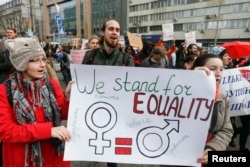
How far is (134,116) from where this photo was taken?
172 centimetres

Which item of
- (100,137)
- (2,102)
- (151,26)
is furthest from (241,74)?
(151,26)

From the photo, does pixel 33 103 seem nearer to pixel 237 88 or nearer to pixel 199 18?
pixel 237 88

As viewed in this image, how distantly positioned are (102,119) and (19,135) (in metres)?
0.51

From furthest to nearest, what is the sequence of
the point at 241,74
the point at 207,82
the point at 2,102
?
the point at 241,74 < the point at 207,82 < the point at 2,102

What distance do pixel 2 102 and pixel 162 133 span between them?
3.32 feet

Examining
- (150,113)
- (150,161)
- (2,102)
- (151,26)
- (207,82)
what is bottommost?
(150,161)

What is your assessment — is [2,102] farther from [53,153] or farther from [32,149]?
[53,153]

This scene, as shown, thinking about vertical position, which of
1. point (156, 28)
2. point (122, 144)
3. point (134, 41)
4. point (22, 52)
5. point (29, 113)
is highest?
point (156, 28)

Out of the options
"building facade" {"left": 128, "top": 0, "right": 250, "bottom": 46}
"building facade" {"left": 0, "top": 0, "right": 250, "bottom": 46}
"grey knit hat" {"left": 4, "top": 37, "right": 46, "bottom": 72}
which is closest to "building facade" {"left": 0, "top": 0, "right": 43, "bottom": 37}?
"building facade" {"left": 0, "top": 0, "right": 250, "bottom": 46}

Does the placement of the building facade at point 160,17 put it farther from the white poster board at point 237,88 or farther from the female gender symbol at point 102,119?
the female gender symbol at point 102,119

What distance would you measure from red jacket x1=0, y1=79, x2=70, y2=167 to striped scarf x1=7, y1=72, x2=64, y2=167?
0.03 meters

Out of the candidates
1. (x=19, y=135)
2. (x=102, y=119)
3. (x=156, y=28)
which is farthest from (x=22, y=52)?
(x=156, y=28)

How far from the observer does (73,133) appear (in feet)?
5.54

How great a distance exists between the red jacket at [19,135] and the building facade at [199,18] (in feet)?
114
